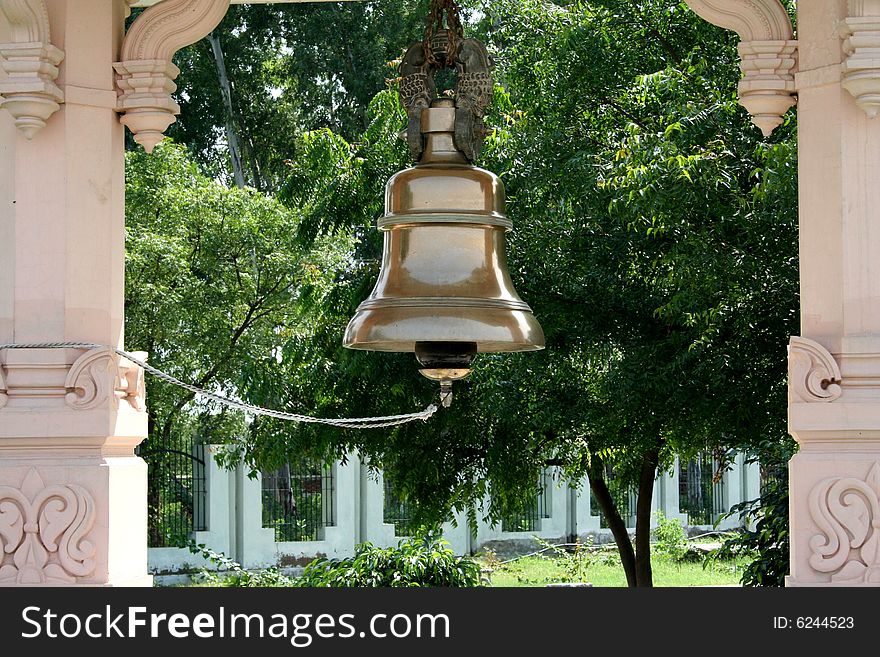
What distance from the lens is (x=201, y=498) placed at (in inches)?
520

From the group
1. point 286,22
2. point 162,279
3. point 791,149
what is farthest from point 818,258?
point 286,22

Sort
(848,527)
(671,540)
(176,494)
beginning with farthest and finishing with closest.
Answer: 1. (671,540)
2. (176,494)
3. (848,527)

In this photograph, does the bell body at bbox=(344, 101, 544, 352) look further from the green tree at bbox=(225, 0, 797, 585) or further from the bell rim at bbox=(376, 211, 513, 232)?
the green tree at bbox=(225, 0, 797, 585)

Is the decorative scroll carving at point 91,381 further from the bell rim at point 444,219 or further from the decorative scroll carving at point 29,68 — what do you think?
the bell rim at point 444,219

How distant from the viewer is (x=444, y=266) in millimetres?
3078

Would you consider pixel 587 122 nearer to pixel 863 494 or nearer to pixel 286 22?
pixel 863 494

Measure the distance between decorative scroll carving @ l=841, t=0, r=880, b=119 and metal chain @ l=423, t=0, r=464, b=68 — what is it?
37.4 inches

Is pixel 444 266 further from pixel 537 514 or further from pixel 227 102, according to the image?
pixel 227 102

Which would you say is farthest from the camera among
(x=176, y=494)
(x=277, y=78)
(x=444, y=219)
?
(x=277, y=78)

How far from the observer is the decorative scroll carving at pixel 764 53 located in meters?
3.22

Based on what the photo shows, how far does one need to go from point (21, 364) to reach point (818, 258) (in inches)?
80.5

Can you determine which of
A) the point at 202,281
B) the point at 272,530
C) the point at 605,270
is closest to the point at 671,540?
the point at 272,530

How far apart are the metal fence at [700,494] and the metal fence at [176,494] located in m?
6.85

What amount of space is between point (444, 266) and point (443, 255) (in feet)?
0.11
